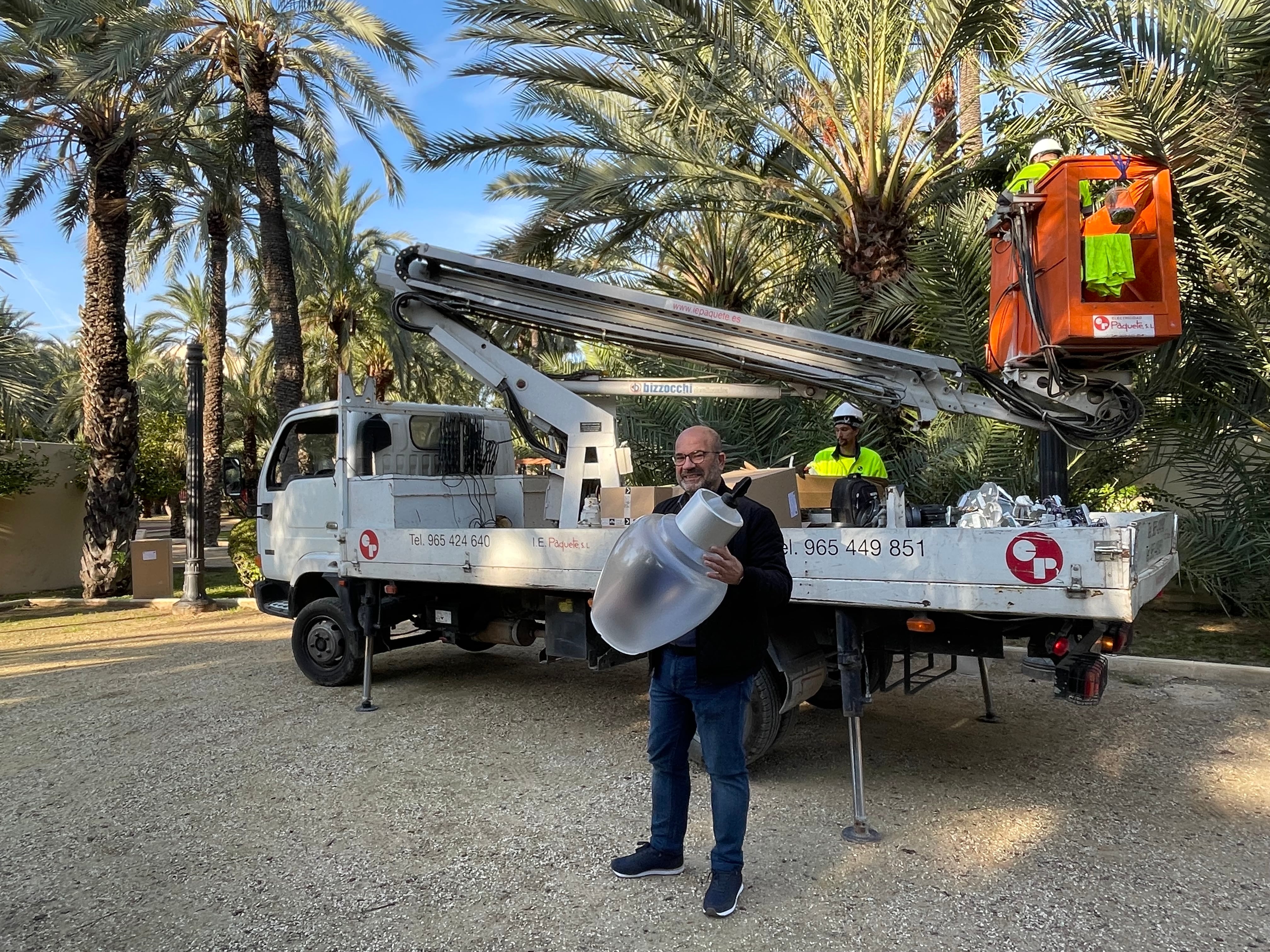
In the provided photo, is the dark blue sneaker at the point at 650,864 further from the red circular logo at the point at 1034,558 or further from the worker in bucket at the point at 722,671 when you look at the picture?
the red circular logo at the point at 1034,558

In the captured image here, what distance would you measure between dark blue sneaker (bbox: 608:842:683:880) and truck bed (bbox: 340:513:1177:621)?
1.37 meters

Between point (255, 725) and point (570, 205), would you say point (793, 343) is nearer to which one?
point (255, 725)

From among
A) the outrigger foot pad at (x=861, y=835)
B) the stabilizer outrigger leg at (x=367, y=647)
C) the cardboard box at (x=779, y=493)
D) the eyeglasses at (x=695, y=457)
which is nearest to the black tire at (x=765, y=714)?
the outrigger foot pad at (x=861, y=835)

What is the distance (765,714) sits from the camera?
480 centimetres

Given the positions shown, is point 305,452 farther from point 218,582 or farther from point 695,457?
point 218,582

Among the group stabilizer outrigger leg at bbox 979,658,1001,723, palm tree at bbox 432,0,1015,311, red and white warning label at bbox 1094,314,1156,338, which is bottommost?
stabilizer outrigger leg at bbox 979,658,1001,723

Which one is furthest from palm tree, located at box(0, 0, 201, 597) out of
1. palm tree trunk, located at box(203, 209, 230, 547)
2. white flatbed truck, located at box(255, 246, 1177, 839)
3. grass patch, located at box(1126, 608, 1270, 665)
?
grass patch, located at box(1126, 608, 1270, 665)

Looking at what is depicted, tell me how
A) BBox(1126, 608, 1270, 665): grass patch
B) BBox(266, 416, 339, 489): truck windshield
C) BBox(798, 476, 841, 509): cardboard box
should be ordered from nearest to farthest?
1. BBox(798, 476, 841, 509): cardboard box
2. BBox(266, 416, 339, 489): truck windshield
3. BBox(1126, 608, 1270, 665): grass patch

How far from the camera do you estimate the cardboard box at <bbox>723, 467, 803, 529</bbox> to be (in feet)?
16.0

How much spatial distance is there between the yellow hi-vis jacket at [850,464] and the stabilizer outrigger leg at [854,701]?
191 cm

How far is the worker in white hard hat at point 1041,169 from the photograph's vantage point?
4.66 m

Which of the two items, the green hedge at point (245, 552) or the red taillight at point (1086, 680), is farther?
the green hedge at point (245, 552)

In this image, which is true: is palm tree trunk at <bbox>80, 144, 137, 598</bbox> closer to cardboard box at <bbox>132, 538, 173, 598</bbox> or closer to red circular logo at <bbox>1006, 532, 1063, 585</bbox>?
cardboard box at <bbox>132, 538, 173, 598</bbox>

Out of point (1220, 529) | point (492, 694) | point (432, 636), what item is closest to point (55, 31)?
point (432, 636)
